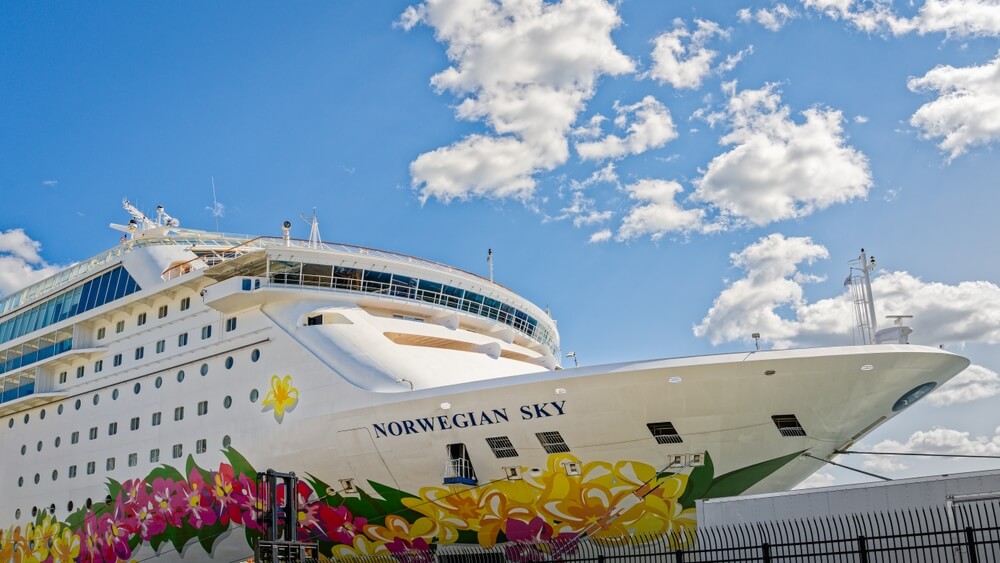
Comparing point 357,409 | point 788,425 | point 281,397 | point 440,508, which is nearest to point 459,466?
point 440,508

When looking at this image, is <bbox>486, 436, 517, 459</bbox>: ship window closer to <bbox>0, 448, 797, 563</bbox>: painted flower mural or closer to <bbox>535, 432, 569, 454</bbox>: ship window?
<bbox>0, 448, 797, 563</bbox>: painted flower mural

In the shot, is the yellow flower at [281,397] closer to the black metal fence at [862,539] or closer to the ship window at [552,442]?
the ship window at [552,442]

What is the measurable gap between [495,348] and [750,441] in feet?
28.0

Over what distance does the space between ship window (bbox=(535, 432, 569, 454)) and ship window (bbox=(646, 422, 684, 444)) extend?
171 cm

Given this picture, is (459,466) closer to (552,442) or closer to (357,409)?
(552,442)

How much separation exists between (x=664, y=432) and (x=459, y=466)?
421cm

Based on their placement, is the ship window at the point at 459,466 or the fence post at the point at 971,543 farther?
the ship window at the point at 459,466

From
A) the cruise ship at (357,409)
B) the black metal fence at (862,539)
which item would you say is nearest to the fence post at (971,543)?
the black metal fence at (862,539)

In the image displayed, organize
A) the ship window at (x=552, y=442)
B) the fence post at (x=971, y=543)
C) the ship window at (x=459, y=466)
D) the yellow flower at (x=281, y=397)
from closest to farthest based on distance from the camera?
the fence post at (x=971, y=543), the ship window at (x=552, y=442), the ship window at (x=459, y=466), the yellow flower at (x=281, y=397)

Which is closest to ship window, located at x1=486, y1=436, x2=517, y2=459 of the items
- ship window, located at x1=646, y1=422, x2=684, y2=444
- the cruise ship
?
the cruise ship

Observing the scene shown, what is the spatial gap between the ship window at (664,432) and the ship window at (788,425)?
1.78 meters

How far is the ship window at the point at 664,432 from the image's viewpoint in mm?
17125

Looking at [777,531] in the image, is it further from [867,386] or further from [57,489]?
[57,489]

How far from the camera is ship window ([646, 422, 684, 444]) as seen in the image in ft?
56.2
